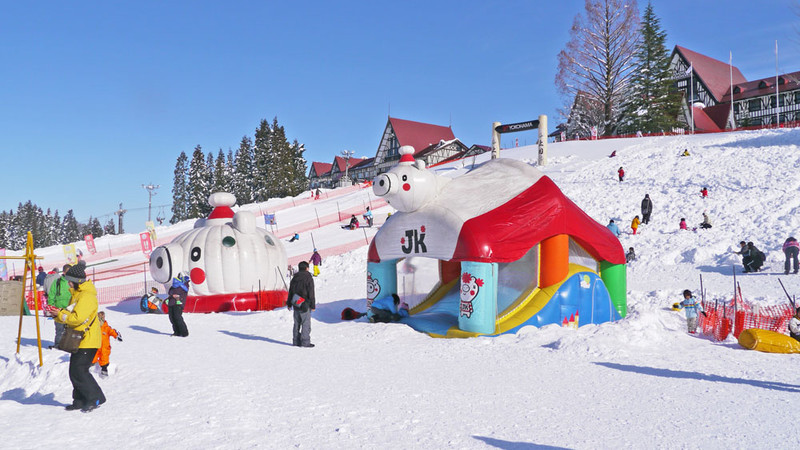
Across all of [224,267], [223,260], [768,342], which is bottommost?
[768,342]

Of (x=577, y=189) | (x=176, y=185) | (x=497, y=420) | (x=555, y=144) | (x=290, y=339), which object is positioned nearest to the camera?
(x=497, y=420)

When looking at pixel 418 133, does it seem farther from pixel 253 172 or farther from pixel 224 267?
pixel 224 267

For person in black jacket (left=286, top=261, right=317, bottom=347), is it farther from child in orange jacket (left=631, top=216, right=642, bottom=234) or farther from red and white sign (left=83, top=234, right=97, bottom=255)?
red and white sign (left=83, top=234, right=97, bottom=255)

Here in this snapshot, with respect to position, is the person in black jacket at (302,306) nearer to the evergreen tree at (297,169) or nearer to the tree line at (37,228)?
the evergreen tree at (297,169)

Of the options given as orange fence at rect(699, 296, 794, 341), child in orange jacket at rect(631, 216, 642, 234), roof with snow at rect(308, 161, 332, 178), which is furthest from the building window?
orange fence at rect(699, 296, 794, 341)

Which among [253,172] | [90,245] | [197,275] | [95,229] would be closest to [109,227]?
[95,229]

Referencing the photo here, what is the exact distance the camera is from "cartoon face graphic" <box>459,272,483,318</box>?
Answer: 1010 centimetres

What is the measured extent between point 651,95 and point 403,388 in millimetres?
47755

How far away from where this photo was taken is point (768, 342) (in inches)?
347

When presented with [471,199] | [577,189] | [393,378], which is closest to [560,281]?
[471,199]

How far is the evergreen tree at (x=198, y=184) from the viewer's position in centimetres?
6900

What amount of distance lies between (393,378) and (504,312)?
395cm

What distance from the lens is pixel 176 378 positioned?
705cm

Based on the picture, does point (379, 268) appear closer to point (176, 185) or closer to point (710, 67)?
point (710, 67)
